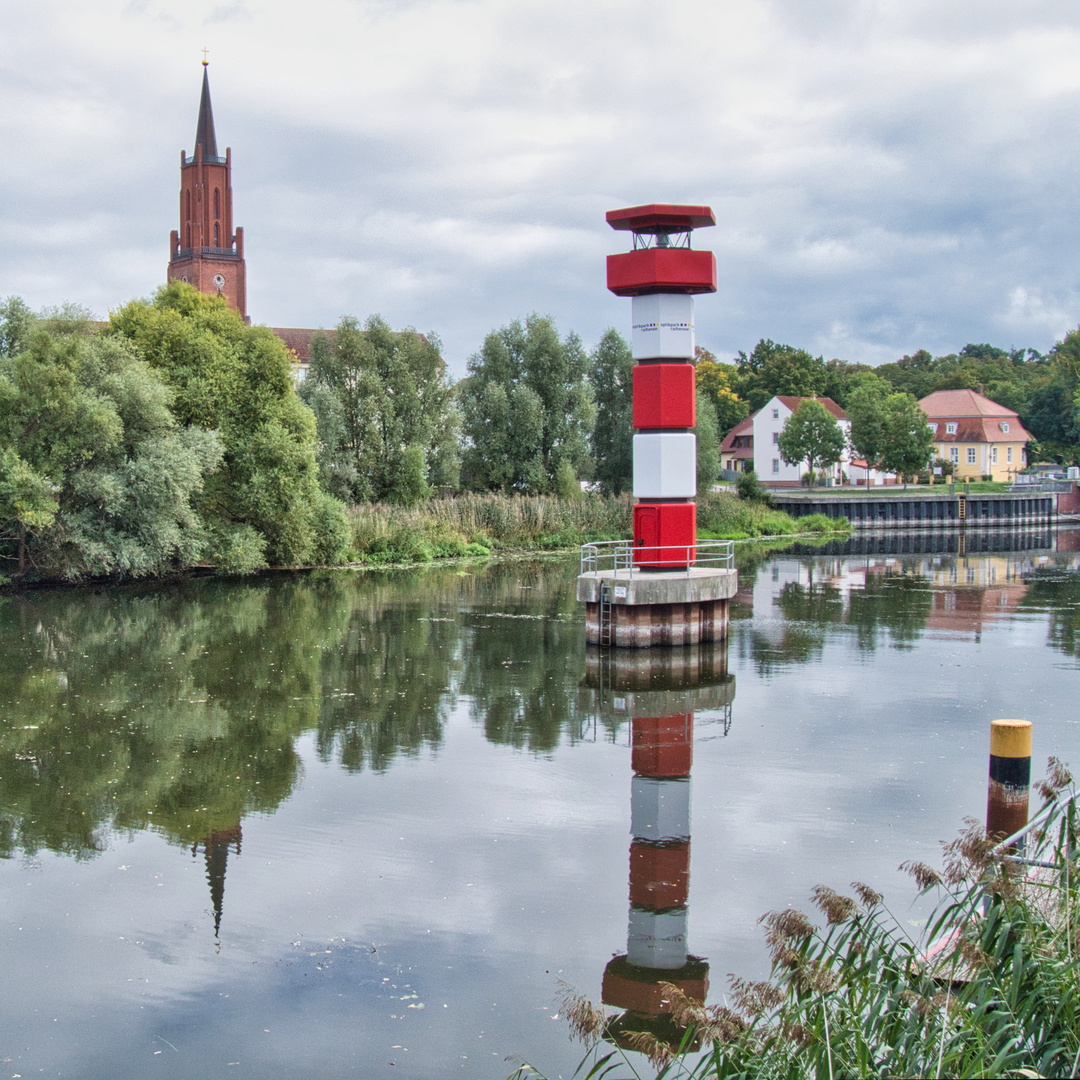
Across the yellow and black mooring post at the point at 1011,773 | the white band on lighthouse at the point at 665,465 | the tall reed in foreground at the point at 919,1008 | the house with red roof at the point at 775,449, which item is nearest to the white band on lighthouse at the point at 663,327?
the white band on lighthouse at the point at 665,465

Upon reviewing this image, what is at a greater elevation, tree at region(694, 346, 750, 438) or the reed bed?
tree at region(694, 346, 750, 438)

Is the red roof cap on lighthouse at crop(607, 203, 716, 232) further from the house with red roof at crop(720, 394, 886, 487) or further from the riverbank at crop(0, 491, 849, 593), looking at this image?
the house with red roof at crop(720, 394, 886, 487)

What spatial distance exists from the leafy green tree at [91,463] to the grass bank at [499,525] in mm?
8249

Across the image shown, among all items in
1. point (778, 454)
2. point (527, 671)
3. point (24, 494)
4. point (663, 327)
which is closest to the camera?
point (527, 671)

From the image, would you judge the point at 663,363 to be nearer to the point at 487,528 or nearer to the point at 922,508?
the point at 487,528

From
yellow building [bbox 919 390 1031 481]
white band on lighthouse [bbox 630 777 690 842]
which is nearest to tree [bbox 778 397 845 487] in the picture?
yellow building [bbox 919 390 1031 481]

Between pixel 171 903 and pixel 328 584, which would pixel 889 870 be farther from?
pixel 328 584

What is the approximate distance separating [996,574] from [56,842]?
36.6 meters

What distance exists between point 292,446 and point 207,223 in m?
69.6

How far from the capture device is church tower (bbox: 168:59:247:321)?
99.9 m

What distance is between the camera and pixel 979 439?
307ft

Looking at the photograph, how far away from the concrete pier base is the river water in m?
0.93

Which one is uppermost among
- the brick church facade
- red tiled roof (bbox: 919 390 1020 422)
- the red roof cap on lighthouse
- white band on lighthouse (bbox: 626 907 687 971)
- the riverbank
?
the brick church facade

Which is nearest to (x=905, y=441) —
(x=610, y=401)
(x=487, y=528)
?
(x=610, y=401)
